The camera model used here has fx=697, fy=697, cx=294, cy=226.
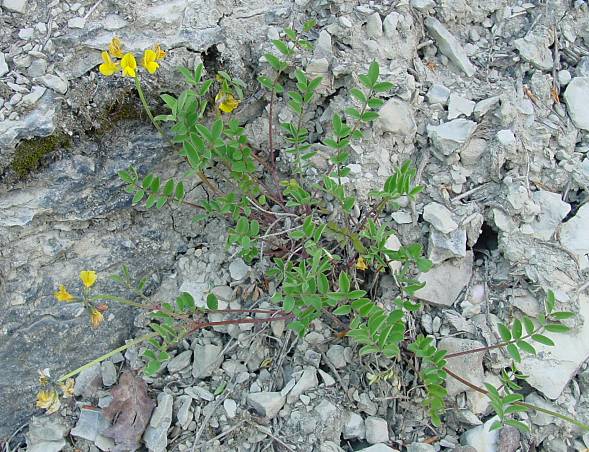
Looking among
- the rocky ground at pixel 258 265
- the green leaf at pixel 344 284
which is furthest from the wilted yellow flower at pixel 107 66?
the green leaf at pixel 344 284

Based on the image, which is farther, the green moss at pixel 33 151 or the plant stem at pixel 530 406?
the green moss at pixel 33 151

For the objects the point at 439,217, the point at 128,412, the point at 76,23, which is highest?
the point at 76,23

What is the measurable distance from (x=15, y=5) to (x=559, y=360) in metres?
2.62

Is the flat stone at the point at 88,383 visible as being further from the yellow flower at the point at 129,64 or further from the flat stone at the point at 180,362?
the yellow flower at the point at 129,64

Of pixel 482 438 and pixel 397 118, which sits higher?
pixel 397 118

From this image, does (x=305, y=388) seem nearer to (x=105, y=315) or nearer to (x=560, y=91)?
(x=105, y=315)

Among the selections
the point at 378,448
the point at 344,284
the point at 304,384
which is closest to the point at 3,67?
the point at 344,284

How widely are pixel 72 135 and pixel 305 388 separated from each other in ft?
4.54

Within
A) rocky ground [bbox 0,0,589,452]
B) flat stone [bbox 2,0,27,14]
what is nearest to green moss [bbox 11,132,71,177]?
rocky ground [bbox 0,0,589,452]

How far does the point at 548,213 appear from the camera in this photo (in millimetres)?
2951

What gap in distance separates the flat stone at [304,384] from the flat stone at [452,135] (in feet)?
3.60

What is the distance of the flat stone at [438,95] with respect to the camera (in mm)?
3094

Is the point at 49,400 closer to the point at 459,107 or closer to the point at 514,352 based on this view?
the point at 514,352

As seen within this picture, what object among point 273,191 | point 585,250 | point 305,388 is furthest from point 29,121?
point 585,250
